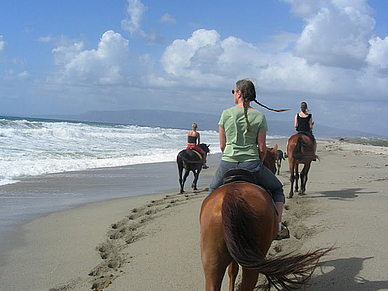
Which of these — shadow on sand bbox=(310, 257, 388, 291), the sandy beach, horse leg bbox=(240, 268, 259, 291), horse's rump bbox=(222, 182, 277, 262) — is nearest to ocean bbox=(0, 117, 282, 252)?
the sandy beach

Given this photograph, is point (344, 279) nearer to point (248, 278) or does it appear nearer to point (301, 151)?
point (248, 278)

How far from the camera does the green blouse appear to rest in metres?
3.64

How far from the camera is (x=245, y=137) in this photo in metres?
3.66

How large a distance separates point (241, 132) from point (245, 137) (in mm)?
64

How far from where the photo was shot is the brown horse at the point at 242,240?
2809mm

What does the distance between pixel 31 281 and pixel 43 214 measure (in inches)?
134

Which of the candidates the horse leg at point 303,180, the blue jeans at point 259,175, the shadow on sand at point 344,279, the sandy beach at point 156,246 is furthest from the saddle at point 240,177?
the horse leg at point 303,180

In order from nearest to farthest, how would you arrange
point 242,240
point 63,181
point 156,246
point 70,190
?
point 242,240 → point 156,246 → point 70,190 → point 63,181

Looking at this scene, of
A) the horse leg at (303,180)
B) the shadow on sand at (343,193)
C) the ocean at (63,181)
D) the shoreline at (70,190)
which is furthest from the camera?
the horse leg at (303,180)

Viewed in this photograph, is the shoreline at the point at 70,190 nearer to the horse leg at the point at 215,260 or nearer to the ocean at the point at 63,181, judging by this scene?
the ocean at the point at 63,181

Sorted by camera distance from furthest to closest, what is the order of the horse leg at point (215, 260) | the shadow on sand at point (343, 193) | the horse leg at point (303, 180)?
the horse leg at point (303, 180) → the shadow on sand at point (343, 193) → the horse leg at point (215, 260)

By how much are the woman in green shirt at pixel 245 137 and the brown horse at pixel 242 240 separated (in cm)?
54

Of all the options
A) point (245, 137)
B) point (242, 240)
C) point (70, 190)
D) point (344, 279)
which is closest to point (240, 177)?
point (245, 137)

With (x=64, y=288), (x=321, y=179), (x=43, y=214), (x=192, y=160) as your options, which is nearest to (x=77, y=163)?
(x=192, y=160)
